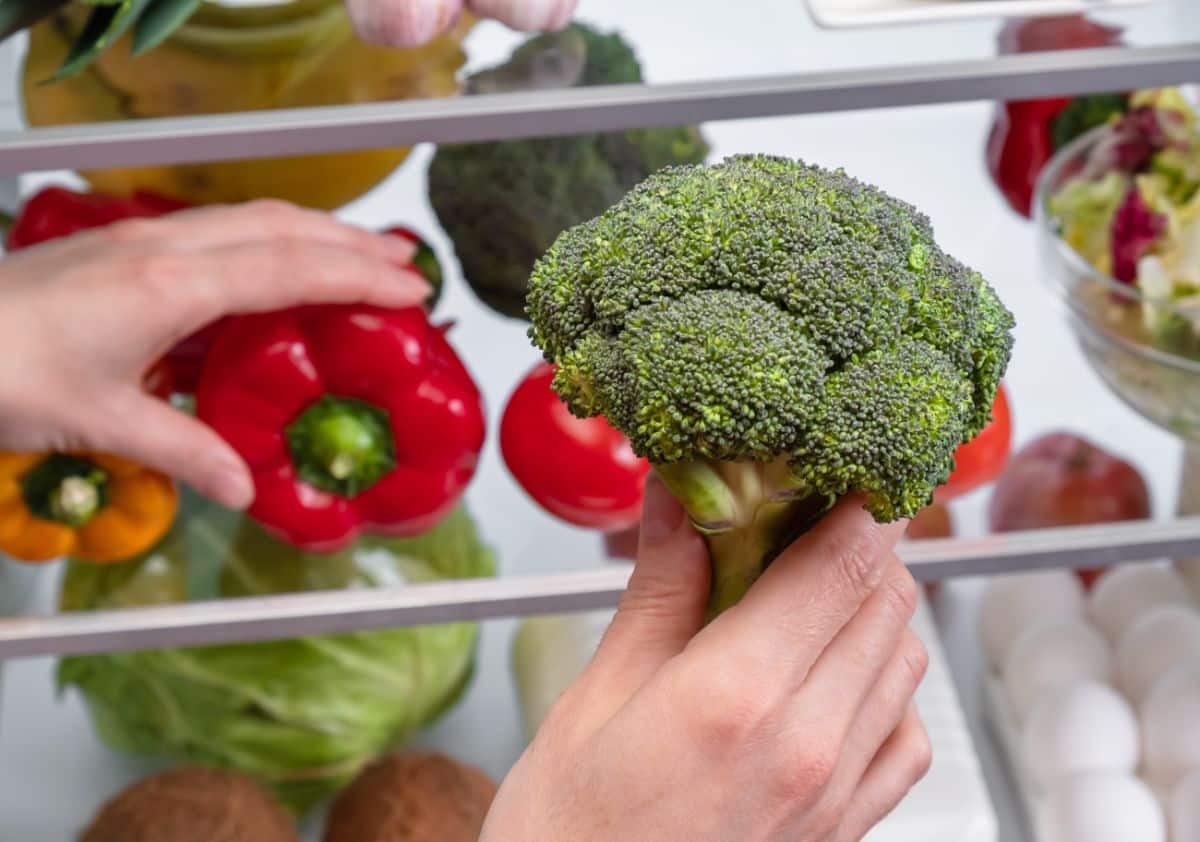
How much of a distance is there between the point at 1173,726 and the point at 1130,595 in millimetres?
208

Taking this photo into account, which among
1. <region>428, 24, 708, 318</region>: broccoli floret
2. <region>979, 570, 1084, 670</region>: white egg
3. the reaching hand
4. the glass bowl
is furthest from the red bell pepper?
<region>979, 570, 1084, 670</region>: white egg

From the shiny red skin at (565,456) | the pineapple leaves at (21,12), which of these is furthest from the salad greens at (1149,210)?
the pineapple leaves at (21,12)

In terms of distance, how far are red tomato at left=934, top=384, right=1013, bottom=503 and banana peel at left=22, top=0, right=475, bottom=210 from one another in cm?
57

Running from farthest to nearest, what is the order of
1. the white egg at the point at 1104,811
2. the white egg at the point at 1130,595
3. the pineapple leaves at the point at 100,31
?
1. the white egg at the point at 1130,595
2. the white egg at the point at 1104,811
3. the pineapple leaves at the point at 100,31

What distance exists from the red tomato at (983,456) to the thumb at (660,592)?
539 mm

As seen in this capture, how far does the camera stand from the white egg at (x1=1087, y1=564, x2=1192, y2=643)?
1.45 m

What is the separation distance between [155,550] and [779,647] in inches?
31.6

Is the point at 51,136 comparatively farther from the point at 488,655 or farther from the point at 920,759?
the point at 488,655

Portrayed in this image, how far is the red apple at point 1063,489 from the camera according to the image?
127 cm

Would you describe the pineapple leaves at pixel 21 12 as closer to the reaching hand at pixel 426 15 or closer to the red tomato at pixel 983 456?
the reaching hand at pixel 426 15

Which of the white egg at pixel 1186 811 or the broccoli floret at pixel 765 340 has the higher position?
the broccoli floret at pixel 765 340

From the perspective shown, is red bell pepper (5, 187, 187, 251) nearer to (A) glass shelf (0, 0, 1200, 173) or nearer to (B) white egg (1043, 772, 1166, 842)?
(A) glass shelf (0, 0, 1200, 173)

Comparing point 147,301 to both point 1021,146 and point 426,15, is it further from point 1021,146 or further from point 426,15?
point 1021,146

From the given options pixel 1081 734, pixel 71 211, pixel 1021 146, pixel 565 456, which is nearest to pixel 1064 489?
pixel 1081 734
